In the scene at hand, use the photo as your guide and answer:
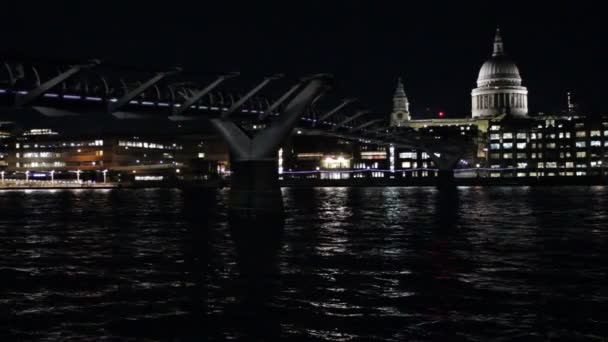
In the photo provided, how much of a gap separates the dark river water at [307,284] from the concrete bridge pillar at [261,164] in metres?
6.77

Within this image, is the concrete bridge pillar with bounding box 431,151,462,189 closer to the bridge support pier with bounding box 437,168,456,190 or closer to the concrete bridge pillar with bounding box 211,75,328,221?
the bridge support pier with bounding box 437,168,456,190

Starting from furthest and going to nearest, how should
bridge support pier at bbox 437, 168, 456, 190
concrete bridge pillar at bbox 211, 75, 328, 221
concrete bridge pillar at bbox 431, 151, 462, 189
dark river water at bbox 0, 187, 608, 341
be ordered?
concrete bridge pillar at bbox 431, 151, 462, 189 → bridge support pier at bbox 437, 168, 456, 190 → concrete bridge pillar at bbox 211, 75, 328, 221 → dark river water at bbox 0, 187, 608, 341

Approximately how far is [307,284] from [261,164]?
102 ft

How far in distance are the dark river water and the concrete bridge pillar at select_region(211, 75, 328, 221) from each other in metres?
6.77

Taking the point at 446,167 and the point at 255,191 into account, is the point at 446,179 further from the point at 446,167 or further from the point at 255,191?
the point at 255,191

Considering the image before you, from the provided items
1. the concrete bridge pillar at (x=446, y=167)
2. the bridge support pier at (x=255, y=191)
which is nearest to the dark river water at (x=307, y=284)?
the bridge support pier at (x=255, y=191)

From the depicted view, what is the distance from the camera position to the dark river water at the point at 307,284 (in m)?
18.5

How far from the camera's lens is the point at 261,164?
56.1 m

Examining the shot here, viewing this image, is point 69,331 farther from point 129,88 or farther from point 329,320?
point 129,88

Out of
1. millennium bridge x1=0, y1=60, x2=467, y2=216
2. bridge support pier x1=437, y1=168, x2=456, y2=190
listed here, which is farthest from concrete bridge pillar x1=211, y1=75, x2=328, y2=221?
bridge support pier x1=437, y1=168, x2=456, y2=190

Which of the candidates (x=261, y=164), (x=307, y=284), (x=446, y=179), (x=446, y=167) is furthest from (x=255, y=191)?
(x=446, y=167)

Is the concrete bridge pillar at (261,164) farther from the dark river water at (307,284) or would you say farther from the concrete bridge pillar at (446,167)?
the concrete bridge pillar at (446,167)

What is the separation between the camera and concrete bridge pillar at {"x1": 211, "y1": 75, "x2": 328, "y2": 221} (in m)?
55.7

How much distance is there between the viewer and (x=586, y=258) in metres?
32.4
